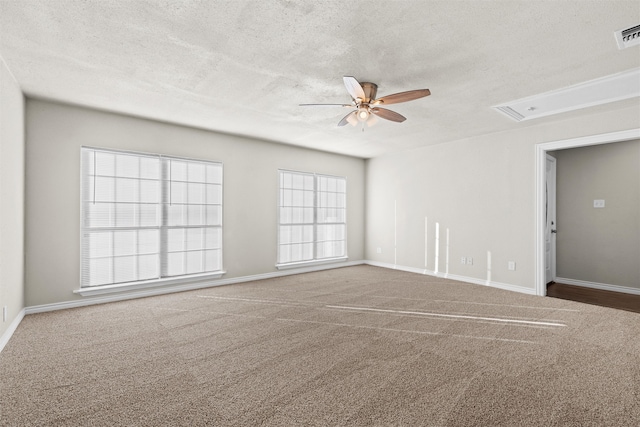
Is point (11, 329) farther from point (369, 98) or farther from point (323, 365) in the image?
point (369, 98)

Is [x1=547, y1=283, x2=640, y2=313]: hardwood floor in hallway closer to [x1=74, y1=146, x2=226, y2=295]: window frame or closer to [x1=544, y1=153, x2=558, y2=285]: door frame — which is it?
[x1=544, y1=153, x2=558, y2=285]: door frame

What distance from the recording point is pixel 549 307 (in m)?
4.02

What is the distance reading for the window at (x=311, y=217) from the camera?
6.15 metres

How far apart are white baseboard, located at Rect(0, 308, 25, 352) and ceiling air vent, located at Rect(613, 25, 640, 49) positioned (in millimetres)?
5740

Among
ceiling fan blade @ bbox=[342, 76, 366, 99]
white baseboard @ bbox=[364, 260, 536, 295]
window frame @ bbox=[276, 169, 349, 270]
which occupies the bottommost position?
white baseboard @ bbox=[364, 260, 536, 295]

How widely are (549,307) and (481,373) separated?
2.45m

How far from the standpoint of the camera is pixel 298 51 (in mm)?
2594

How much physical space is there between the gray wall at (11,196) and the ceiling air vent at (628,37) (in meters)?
5.14

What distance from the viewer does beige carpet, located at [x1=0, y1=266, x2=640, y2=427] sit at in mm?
1870

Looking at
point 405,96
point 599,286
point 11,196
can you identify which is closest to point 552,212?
point 599,286

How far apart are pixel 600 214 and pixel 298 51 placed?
5.86 meters

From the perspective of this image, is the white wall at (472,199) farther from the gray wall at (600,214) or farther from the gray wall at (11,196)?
the gray wall at (11,196)

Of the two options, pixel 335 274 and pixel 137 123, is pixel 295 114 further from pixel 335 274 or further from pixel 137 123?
pixel 335 274

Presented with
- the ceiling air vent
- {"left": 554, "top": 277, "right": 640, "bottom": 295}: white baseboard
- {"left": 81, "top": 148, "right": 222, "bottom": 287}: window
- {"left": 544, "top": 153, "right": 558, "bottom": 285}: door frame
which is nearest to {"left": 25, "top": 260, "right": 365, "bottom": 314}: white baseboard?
{"left": 81, "top": 148, "right": 222, "bottom": 287}: window
